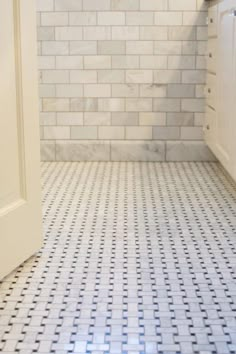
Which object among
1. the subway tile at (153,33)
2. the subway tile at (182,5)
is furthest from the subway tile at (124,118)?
the subway tile at (182,5)

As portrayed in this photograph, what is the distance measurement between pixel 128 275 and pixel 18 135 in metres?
0.62

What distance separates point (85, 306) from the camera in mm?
1746

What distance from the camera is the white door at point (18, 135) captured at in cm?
188

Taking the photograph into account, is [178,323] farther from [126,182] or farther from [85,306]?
[126,182]

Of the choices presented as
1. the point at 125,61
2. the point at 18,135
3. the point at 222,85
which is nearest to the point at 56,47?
the point at 125,61

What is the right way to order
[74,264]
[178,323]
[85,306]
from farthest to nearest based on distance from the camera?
[74,264] → [85,306] → [178,323]

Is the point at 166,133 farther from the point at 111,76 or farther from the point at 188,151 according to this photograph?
the point at 111,76

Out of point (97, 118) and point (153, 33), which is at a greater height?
point (153, 33)

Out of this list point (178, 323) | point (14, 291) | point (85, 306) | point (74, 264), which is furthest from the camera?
point (74, 264)

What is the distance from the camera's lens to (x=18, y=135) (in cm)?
199

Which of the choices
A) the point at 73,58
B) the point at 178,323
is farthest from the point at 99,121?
the point at 178,323

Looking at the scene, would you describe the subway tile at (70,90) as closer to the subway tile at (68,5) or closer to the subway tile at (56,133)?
the subway tile at (56,133)

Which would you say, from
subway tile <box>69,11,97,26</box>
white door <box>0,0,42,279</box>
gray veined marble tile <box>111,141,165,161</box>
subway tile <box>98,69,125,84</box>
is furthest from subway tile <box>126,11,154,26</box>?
white door <box>0,0,42,279</box>

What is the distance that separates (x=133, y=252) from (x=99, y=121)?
179cm
